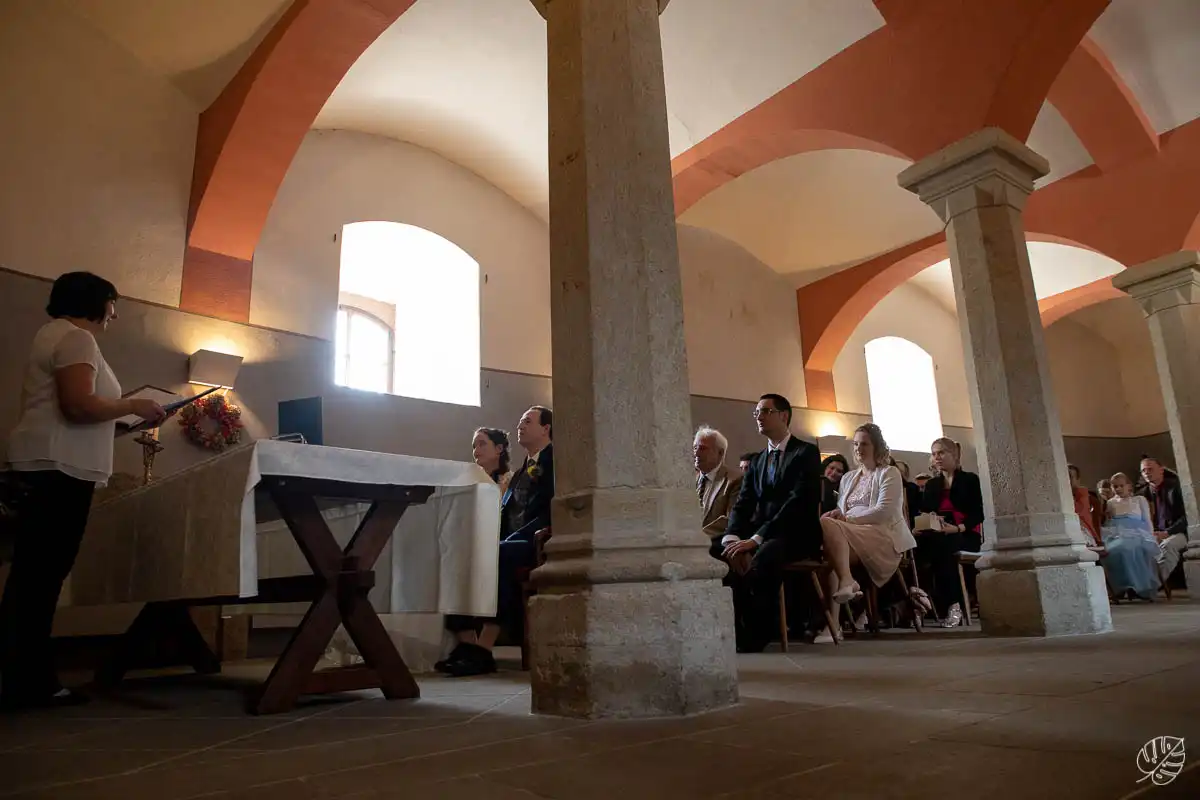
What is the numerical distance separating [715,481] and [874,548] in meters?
1.06

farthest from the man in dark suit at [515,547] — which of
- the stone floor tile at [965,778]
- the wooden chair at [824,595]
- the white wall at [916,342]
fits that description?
the white wall at [916,342]

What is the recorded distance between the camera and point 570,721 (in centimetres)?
221

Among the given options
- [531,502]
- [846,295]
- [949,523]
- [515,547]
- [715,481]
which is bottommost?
[515,547]

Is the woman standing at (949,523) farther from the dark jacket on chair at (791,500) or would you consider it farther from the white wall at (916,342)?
the white wall at (916,342)

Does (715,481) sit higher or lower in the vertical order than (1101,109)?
lower

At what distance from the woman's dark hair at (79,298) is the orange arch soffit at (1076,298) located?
38.7ft

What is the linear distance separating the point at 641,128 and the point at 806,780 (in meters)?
2.03

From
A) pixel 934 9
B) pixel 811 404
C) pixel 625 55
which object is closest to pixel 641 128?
pixel 625 55

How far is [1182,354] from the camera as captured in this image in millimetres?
7496

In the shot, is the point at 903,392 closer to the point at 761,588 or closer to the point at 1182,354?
the point at 1182,354

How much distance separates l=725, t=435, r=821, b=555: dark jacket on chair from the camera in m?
4.51

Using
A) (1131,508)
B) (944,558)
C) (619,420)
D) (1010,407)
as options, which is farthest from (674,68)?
(1131,508)

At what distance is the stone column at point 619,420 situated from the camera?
2264 millimetres

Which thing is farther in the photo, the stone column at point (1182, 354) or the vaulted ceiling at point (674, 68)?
the stone column at point (1182, 354)
